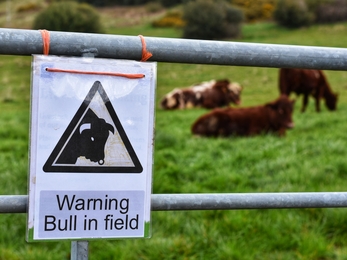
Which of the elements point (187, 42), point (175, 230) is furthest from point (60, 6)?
point (187, 42)

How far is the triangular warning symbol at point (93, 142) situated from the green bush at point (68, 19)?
18032 millimetres

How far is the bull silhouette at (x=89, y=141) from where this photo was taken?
0.97 meters

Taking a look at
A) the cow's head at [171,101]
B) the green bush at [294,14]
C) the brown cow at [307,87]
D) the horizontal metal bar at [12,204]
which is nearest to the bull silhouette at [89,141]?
the horizontal metal bar at [12,204]

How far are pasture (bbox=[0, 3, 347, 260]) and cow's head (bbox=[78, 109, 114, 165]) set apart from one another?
1.64 m

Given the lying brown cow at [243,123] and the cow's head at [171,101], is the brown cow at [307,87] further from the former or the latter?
the lying brown cow at [243,123]

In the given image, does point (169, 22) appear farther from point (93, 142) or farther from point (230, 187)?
point (93, 142)

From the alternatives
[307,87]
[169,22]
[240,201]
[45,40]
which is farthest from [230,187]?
[169,22]

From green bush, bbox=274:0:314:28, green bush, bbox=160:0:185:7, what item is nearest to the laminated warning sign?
green bush, bbox=274:0:314:28

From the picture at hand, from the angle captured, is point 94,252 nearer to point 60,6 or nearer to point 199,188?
point 199,188

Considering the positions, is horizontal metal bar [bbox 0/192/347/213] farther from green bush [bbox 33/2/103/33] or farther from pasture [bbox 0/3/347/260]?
green bush [bbox 33/2/103/33]

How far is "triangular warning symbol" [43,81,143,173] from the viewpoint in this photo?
96 cm

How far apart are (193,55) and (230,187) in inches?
108

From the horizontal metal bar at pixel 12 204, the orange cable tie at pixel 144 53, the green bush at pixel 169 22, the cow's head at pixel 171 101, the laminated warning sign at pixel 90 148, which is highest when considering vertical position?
the green bush at pixel 169 22

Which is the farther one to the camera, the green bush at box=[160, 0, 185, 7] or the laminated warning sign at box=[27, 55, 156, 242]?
the green bush at box=[160, 0, 185, 7]
